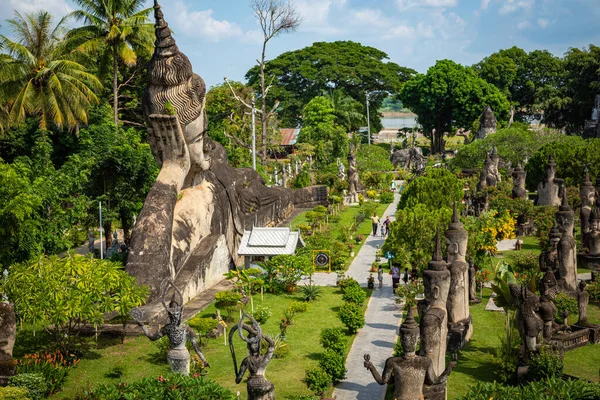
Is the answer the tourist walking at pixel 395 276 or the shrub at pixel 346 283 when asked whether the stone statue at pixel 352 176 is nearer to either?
the tourist walking at pixel 395 276

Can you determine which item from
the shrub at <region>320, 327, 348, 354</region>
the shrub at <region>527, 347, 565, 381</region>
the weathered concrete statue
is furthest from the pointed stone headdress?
the shrub at <region>527, 347, 565, 381</region>

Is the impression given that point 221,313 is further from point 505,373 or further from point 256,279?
point 505,373

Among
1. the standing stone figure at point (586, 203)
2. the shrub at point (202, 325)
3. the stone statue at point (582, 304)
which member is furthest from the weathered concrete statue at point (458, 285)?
the standing stone figure at point (586, 203)

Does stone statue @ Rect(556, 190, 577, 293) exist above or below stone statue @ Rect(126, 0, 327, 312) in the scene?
below

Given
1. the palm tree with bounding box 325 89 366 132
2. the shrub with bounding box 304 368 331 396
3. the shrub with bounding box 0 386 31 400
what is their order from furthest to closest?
the palm tree with bounding box 325 89 366 132 < the shrub with bounding box 304 368 331 396 < the shrub with bounding box 0 386 31 400

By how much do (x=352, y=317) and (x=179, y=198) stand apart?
8.22 metres

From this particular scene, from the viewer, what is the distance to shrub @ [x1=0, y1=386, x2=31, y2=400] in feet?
53.3

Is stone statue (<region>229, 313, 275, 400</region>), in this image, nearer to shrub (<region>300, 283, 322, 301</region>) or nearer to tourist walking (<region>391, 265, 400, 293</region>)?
shrub (<region>300, 283, 322, 301</region>)

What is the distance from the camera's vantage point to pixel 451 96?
8275 centimetres

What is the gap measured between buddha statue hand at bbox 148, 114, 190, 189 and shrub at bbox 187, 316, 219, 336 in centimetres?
620

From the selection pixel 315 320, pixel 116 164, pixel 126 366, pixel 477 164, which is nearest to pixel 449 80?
pixel 477 164

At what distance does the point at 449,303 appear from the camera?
23.0m

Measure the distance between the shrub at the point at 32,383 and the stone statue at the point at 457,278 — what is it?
11.2 m

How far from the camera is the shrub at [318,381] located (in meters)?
18.5
